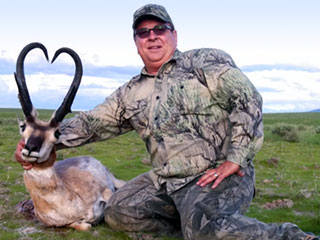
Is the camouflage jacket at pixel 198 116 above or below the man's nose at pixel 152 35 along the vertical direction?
below

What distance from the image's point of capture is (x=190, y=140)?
6.50 meters

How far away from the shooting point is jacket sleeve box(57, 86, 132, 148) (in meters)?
7.44

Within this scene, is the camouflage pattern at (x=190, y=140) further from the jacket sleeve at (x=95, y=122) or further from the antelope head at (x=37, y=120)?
the antelope head at (x=37, y=120)

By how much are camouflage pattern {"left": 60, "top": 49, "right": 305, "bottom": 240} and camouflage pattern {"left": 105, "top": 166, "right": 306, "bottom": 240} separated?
1cm

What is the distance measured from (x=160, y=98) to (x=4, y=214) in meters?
3.78

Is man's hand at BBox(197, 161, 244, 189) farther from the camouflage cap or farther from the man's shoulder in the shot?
the camouflage cap

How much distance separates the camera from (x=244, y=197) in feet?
21.1

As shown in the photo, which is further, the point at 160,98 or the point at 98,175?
the point at 98,175

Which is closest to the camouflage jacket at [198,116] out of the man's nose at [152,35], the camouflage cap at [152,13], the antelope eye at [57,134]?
the man's nose at [152,35]

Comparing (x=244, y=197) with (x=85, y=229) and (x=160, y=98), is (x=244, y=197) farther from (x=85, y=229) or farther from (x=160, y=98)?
(x=85, y=229)

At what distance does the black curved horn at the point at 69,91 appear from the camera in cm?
716

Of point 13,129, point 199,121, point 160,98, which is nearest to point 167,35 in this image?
point 160,98

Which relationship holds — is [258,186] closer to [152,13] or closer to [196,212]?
[196,212]

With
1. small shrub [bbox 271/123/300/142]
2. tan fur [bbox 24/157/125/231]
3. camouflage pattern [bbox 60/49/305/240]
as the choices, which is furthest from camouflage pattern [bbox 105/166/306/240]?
small shrub [bbox 271/123/300/142]
